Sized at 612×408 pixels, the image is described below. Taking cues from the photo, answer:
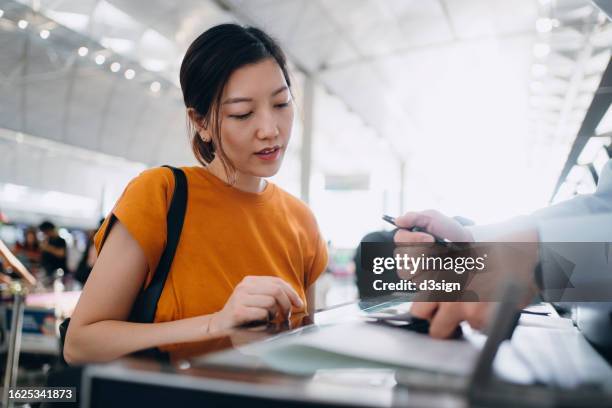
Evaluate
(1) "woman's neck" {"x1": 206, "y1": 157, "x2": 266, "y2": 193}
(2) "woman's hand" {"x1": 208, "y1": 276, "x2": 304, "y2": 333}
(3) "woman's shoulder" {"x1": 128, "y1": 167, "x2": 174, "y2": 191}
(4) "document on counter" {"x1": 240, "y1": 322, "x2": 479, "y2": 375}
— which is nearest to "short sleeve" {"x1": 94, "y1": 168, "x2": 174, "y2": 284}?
(3) "woman's shoulder" {"x1": 128, "y1": 167, "x2": 174, "y2": 191}

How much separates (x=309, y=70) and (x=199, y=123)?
7859 millimetres

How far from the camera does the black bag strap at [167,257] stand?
0.93m

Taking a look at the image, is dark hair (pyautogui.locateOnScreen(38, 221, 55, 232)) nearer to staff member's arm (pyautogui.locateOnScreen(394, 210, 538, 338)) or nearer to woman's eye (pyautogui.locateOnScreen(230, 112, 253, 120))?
Result: woman's eye (pyautogui.locateOnScreen(230, 112, 253, 120))

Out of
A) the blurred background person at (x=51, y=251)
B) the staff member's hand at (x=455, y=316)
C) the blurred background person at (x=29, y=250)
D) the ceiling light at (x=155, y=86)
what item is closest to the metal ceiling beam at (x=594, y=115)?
the staff member's hand at (x=455, y=316)

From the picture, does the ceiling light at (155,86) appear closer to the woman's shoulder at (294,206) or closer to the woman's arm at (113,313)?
the woman's shoulder at (294,206)

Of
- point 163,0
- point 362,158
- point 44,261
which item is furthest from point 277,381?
point 362,158

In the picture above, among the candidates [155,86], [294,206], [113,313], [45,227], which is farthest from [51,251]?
[113,313]

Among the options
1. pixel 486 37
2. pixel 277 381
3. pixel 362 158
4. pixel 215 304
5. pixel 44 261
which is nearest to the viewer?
pixel 277 381

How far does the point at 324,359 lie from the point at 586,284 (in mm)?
500

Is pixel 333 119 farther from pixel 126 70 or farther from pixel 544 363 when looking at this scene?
pixel 544 363

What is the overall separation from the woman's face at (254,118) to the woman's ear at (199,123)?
0.09 metres

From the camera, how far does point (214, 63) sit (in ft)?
3.48

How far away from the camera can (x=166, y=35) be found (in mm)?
8008

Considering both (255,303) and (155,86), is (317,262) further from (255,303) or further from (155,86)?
(155,86)
